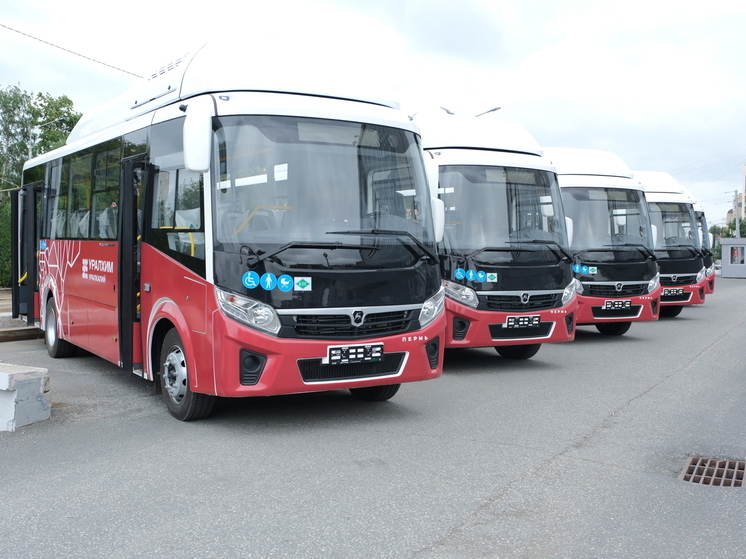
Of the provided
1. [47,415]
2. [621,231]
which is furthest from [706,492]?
[621,231]

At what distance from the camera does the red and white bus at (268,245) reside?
240 inches

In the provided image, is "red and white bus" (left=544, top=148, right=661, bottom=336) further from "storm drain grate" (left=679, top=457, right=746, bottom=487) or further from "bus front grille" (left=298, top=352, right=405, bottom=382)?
"storm drain grate" (left=679, top=457, right=746, bottom=487)

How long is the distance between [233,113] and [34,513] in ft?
10.7

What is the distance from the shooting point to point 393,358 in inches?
A: 262

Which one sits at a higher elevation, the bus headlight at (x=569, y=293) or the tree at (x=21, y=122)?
the tree at (x=21, y=122)

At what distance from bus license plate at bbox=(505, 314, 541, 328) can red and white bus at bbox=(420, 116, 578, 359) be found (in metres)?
0.01

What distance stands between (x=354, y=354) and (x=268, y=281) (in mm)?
922

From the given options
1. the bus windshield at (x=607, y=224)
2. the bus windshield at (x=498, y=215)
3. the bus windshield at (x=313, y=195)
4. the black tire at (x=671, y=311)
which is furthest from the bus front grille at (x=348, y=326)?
the black tire at (x=671, y=311)

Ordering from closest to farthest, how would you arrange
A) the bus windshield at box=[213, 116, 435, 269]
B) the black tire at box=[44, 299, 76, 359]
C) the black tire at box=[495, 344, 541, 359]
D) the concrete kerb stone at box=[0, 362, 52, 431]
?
1. the bus windshield at box=[213, 116, 435, 269]
2. the concrete kerb stone at box=[0, 362, 52, 431]
3. the black tire at box=[44, 299, 76, 359]
4. the black tire at box=[495, 344, 541, 359]

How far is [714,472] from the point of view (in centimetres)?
541

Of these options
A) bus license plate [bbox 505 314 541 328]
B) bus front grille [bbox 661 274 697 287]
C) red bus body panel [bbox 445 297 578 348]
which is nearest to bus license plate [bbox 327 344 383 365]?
red bus body panel [bbox 445 297 578 348]

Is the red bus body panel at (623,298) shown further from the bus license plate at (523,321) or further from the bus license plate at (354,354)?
the bus license plate at (354,354)

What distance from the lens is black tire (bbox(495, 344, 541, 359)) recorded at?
10.9 metres

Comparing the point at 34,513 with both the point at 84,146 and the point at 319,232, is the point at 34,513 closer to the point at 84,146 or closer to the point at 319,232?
the point at 319,232
